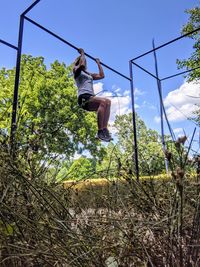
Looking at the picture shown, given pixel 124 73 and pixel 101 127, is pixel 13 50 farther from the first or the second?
pixel 124 73

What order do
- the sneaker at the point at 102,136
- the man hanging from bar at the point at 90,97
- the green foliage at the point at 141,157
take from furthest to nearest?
the man hanging from bar at the point at 90,97
the sneaker at the point at 102,136
the green foliage at the point at 141,157

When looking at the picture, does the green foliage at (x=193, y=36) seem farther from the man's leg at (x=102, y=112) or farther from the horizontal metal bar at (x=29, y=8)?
the horizontal metal bar at (x=29, y=8)

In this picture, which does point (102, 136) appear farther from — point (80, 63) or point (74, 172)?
point (74, 172)

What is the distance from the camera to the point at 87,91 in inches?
171

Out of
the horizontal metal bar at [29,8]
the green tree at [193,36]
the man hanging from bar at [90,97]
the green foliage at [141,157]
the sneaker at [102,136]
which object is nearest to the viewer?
the green foliage at [141,157]

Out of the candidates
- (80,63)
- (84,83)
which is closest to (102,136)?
(84,83)

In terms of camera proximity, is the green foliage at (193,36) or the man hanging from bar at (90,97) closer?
the man hanging from bar at (90,97)

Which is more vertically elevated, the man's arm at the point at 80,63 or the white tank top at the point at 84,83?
the man's arm at the point at 80,63

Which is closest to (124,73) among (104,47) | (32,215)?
(104,47)

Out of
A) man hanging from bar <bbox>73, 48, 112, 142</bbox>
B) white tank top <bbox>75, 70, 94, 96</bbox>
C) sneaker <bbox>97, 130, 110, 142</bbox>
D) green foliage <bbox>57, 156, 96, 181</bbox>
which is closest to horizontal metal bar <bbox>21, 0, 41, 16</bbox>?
man hanging from bar <bbox>73, 48, 112, 142</bbox>

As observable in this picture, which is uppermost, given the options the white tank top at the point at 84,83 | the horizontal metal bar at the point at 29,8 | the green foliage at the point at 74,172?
the horizontal metal bar at the point at 29,8

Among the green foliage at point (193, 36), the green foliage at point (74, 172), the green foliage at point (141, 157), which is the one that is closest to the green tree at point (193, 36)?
the green foliage at point (193, 36)

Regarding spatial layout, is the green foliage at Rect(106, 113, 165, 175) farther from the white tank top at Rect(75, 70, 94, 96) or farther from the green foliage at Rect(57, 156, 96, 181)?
the white tank top at Rect(75, 70, 94, 96)

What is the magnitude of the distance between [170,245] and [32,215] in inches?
19.9
